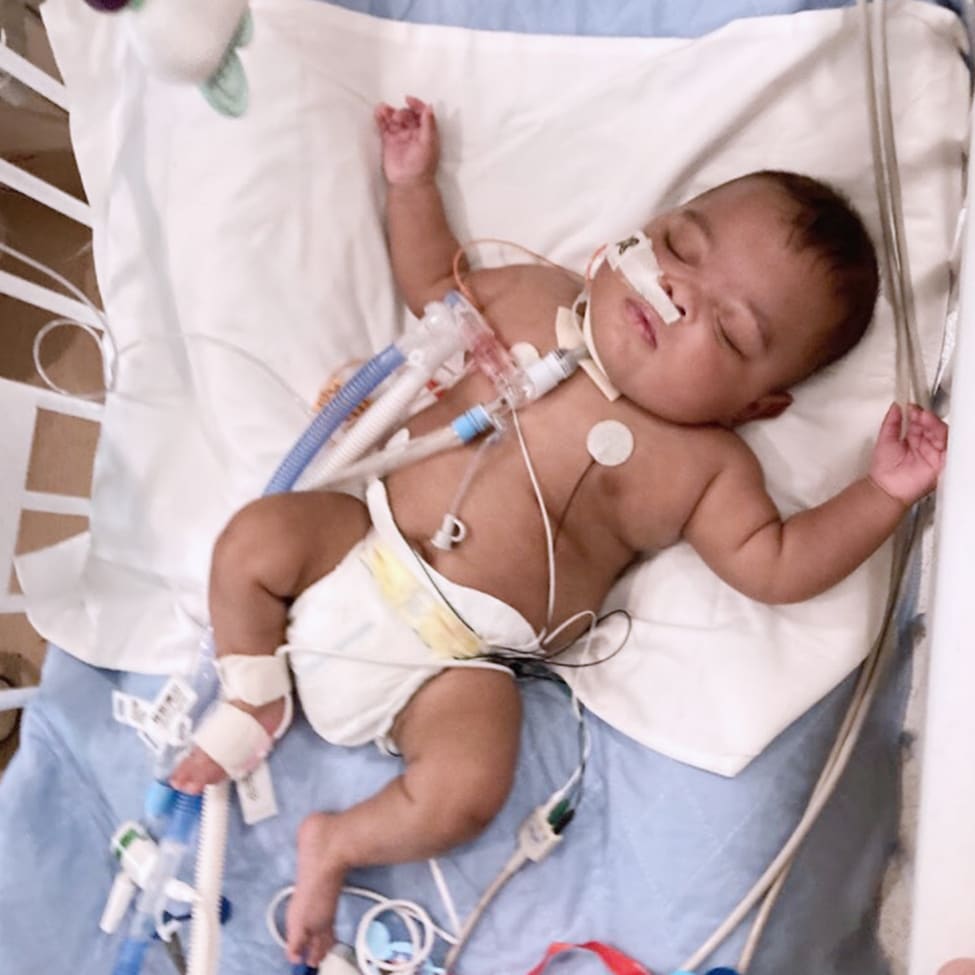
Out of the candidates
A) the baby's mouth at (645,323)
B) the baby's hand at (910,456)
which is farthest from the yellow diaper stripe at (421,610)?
the baby's hand at (910,456)

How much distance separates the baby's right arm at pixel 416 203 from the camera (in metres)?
1.25

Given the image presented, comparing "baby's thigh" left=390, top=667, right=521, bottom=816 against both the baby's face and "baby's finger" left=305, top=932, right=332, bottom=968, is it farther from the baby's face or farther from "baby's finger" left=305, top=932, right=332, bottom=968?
the baby's face

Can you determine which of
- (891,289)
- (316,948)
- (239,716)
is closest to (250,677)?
(239,716)

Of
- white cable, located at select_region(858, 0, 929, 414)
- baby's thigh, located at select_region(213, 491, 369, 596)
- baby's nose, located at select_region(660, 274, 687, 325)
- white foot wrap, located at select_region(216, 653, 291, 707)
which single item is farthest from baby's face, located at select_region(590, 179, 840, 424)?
white foot wrap, located at select_region(216, 653, 291, 707)

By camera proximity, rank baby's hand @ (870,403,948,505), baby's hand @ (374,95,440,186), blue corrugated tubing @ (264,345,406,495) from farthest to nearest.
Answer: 1. baby's hand @ (374,95,440,186)
2. blue corrugated tubing @ (264,345,406,495)
3. baby's hand @ (870,403,948,505)

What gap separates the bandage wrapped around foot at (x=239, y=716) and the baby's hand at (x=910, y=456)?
2.06 ft

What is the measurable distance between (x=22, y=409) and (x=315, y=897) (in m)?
0.56

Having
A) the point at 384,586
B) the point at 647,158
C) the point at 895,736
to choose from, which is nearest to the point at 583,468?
the point at 384,586

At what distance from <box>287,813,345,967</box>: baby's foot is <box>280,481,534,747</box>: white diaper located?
107mm

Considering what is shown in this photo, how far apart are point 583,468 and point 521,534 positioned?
10 cm

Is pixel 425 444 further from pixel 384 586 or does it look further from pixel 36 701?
pixel 36 701

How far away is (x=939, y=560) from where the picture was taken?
0.63 m

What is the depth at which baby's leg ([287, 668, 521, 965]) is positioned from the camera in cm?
104

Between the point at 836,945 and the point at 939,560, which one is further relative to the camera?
the point at 836,945
